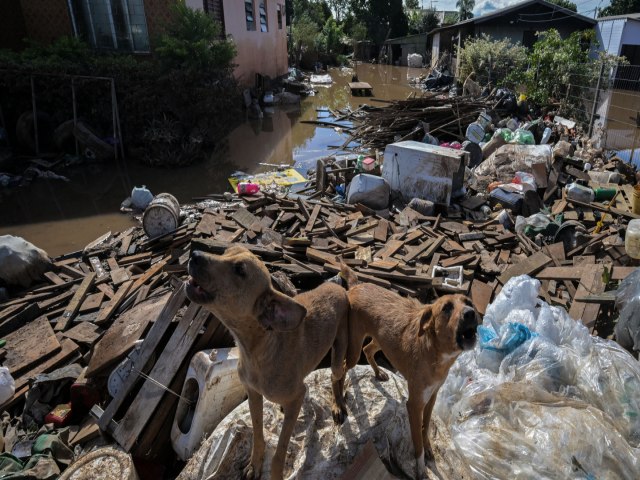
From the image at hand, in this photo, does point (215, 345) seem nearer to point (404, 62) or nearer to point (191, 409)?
point (191, 409)

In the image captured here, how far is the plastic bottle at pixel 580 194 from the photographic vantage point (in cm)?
856

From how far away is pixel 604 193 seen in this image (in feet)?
28.8

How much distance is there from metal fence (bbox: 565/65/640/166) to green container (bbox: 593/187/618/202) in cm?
278

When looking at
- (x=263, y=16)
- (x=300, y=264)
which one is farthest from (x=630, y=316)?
(x=263, y=16)

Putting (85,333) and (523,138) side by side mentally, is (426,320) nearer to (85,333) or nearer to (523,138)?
(85,333)

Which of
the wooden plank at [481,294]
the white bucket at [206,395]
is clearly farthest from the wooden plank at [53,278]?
the wooden plank at [481,294]

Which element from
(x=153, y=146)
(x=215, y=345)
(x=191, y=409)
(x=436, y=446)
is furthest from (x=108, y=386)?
(x=153, y=146)

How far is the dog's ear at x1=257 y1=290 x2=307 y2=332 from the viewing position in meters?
2.50

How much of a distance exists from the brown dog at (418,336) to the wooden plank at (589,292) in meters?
3.04

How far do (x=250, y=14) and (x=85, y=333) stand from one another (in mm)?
21670

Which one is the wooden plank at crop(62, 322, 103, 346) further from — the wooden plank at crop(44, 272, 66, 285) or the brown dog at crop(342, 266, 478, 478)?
the brown dog at crop(342, 266, 478, 478)

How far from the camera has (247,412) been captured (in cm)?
359

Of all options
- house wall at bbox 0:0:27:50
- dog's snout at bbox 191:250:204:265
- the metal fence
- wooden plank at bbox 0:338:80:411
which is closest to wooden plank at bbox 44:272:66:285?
wooden plank at bbox 0:338:80:411

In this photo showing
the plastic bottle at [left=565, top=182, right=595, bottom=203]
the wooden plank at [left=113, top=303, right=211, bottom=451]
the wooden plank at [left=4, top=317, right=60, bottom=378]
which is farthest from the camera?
the plastic bottle at [left=565, top=182, right=595, bottom=203]
